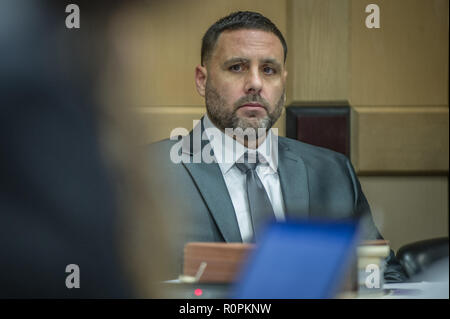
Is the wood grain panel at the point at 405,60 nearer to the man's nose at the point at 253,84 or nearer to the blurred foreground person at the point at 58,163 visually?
the man's nose at the point at 253,84

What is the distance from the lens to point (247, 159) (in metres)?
0.85

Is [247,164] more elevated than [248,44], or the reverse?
[248,44]

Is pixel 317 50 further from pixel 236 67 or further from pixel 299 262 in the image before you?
pixel 299 262

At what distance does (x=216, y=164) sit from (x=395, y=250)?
0.98ft

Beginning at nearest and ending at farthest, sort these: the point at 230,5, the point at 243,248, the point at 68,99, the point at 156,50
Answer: the point at 68,99, the point at 243,248, the point at 156,50, the point at 230,5

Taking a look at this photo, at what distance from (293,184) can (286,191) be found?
0.05ft

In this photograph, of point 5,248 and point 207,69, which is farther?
point 207,69

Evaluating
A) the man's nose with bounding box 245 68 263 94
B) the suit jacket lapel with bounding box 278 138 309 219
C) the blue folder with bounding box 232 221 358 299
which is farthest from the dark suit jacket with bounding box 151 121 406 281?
the blue folder with bounding box 232 221 358 299

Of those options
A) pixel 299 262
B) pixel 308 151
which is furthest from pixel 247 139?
pixel 299 262

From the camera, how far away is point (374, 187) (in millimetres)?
959

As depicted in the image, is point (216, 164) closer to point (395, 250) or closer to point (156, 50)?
point (156, 50)

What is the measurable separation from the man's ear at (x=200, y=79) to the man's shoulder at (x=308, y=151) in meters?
0.15

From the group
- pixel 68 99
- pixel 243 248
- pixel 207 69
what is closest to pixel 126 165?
pixel 68 99

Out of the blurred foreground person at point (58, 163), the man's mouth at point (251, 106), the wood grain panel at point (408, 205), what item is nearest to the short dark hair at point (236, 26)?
the man's mouth at point (251, 106)
